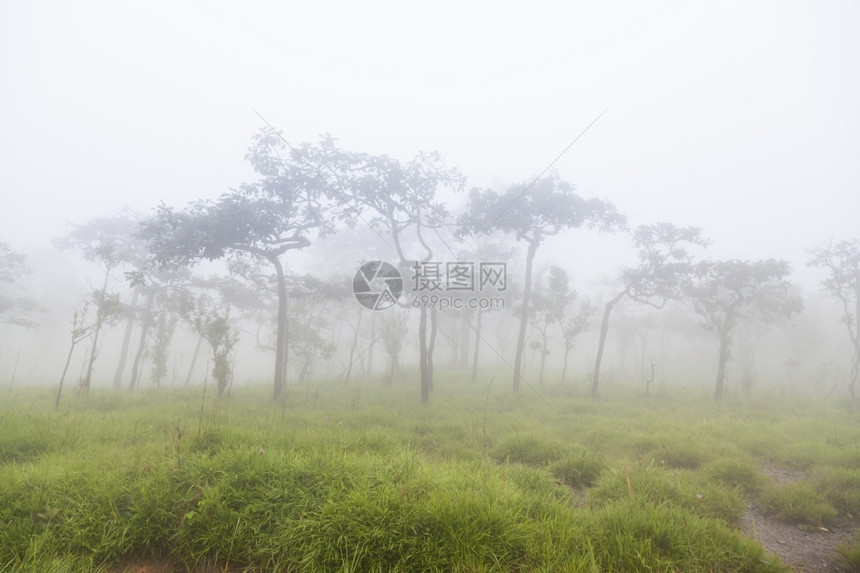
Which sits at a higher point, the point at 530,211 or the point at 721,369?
the point at 530,211

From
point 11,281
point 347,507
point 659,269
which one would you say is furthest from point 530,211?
point 11,281

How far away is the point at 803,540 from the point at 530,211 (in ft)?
53.0

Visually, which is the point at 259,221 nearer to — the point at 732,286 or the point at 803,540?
the point at 803,540

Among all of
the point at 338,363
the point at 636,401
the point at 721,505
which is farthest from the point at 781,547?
the point at 338,363

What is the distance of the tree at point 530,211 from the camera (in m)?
18.6

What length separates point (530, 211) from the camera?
18891 mm

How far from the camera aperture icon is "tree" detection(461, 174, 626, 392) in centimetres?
480

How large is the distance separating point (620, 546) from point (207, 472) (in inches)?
190

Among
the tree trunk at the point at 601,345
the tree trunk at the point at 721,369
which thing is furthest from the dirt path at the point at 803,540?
the tree trunk at the point at 721,369

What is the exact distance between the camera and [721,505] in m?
5.13

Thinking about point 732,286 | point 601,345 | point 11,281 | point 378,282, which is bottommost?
point 601,345

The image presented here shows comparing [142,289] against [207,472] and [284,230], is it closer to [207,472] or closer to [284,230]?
[284,230]

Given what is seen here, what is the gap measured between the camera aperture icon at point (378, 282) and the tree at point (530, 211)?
15.7 feet

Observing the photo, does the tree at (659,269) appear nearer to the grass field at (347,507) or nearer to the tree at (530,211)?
the tree at (530,211)
